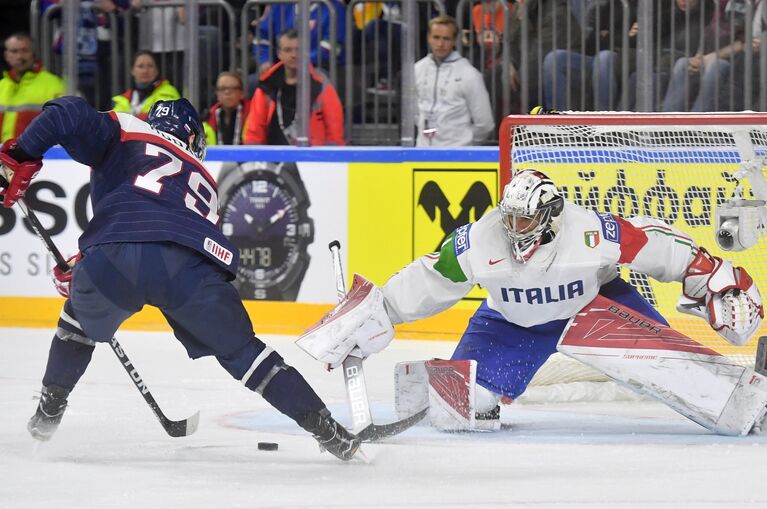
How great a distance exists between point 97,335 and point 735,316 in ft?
6.32

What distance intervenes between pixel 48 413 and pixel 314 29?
10.8ft

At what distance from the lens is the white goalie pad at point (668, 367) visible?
4.91 meters

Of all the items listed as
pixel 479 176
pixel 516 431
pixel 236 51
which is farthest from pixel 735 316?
pixel 236 51

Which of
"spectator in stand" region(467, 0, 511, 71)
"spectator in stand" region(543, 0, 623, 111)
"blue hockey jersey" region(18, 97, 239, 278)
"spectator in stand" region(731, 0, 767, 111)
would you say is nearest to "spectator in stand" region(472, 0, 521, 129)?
"spectator in stand" region(467, 0, 511, 71)

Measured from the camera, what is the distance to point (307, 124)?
7.51m

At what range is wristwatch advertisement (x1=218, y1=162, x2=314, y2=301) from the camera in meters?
7.48

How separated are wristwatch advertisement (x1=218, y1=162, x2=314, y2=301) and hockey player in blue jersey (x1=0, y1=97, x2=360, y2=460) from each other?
2.95 meters

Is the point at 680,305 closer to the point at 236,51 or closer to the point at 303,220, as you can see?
the point at 303,220

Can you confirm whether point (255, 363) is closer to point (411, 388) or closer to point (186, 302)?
point (186, 302)

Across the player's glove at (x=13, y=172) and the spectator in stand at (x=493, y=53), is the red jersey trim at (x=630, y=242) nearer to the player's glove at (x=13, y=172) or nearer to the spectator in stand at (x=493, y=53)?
the player's glove at (x=13, y=172)

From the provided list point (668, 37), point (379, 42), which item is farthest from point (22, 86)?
point (668, 37)

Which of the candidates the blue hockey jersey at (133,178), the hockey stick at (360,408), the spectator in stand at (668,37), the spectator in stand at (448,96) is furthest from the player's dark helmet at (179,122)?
the spectator in stand at (668,37)

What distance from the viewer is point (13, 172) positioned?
14.3 ft

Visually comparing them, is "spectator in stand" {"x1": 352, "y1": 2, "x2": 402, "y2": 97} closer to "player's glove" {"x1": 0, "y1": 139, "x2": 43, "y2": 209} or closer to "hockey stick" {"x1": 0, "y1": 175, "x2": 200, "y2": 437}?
"hockey stick" {"x1": 0, "y1": 175, "x2": 200, "y2": 437}
